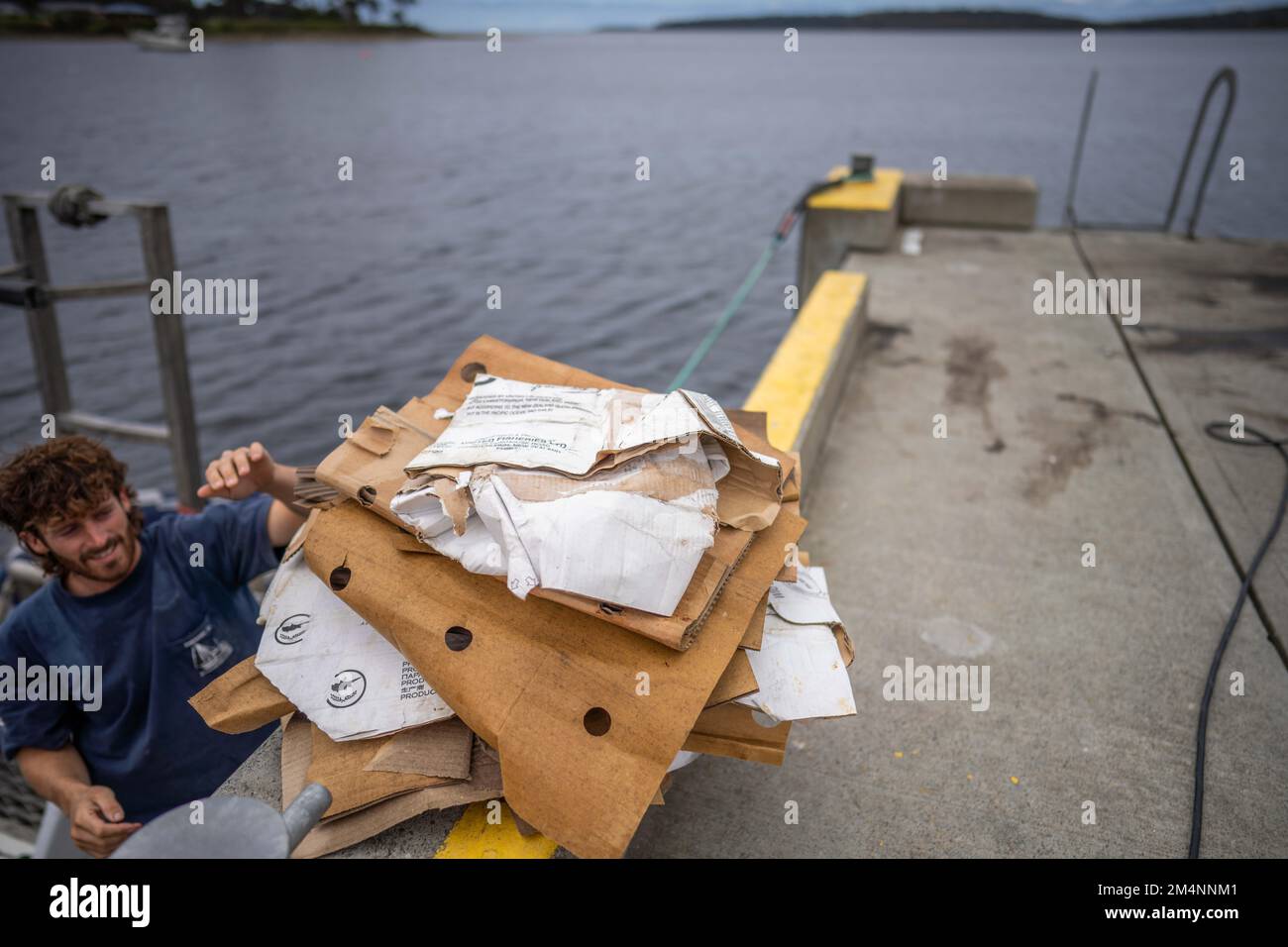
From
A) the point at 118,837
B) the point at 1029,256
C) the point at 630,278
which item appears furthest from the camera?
the point at 630,278

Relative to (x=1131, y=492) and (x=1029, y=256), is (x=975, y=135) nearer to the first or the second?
(x=1029, y=256)

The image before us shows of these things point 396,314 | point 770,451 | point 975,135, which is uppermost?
Result: point 975,135

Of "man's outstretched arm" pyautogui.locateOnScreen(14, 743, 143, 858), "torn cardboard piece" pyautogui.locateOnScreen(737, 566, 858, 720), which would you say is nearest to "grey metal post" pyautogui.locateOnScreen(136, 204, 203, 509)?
"man's outstretched arm" pyautogui.locateOnScreen(14, 743, 143, 858)

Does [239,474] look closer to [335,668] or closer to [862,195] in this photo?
[335,668]

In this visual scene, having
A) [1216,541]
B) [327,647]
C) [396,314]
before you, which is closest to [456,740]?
[327,647]

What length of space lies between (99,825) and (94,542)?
82 centimetres

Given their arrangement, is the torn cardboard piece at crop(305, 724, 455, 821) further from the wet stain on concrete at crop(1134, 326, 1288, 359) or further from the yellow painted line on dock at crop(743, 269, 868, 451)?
the wet stain on concrete at crop(1134, 326, 1288, 359)

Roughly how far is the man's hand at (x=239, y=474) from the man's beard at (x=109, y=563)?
30 centimetres

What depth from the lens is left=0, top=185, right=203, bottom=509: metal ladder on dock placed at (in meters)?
5.86

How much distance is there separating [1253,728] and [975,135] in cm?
4632

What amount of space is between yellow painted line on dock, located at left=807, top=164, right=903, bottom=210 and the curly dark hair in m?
7.33

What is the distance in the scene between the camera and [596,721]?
6.16 feet

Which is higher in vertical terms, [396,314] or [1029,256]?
[1029,256]

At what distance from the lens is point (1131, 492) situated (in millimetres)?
4445
